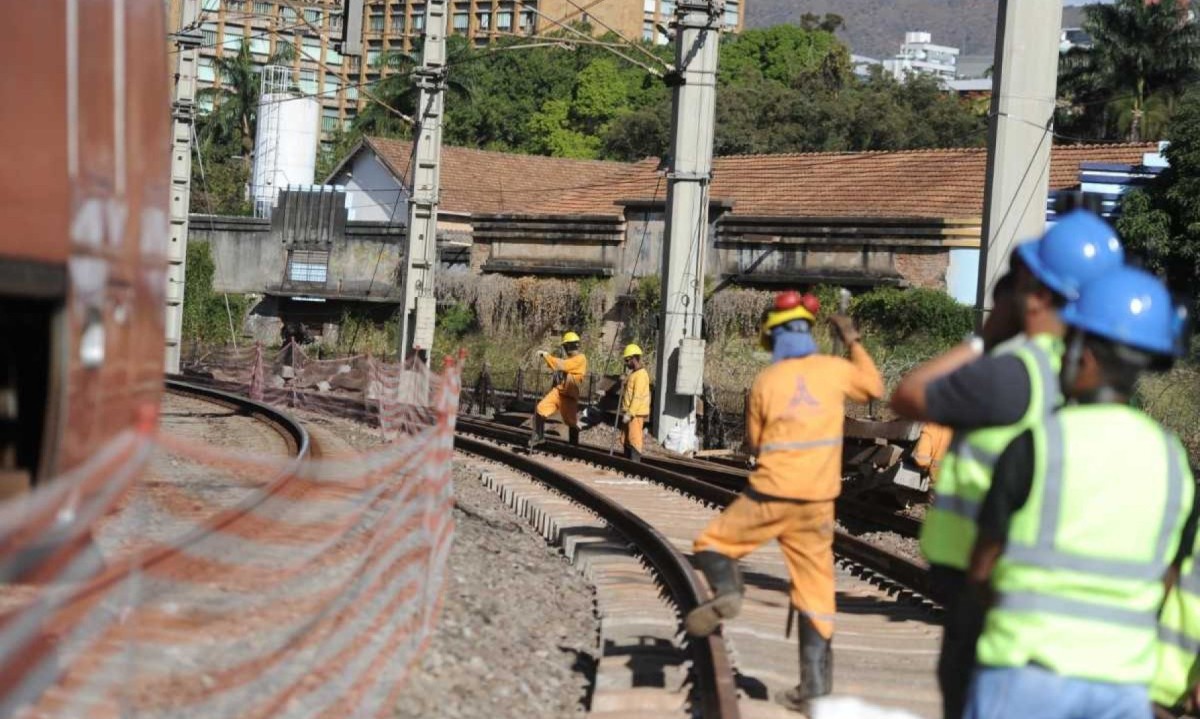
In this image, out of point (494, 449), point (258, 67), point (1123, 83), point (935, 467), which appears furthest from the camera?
point (258, 67)

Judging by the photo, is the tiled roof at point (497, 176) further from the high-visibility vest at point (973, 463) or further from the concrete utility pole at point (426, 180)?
the high-visibility vest at point (973, 463)

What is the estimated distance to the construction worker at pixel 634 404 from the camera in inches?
872

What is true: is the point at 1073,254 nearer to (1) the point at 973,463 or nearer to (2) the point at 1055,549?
(1) the point at 973,463

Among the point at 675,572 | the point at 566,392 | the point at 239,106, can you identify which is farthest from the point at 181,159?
the point at 239,106

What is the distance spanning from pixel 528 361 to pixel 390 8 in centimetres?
11988

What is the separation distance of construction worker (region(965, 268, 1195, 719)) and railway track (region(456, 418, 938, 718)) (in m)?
2.76

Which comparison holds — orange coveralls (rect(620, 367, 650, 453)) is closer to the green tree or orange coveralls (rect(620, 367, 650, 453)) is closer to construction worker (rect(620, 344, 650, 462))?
construction worker (rect(620, 344, 650, 462))

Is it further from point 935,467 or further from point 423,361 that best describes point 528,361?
point 935,467

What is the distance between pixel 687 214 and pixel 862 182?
884 inches

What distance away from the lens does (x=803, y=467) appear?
7535 mm

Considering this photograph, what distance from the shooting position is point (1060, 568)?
4.20m

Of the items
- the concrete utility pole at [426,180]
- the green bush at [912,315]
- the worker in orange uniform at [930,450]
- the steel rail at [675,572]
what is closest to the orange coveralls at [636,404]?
the steel rail at [675,572]

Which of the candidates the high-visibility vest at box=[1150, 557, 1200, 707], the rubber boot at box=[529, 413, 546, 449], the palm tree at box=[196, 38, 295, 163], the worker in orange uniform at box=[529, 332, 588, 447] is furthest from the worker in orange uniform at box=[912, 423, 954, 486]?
the palm tree at box=[196, 38, 295, 163]

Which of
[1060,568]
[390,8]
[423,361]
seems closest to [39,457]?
[1060,568]
